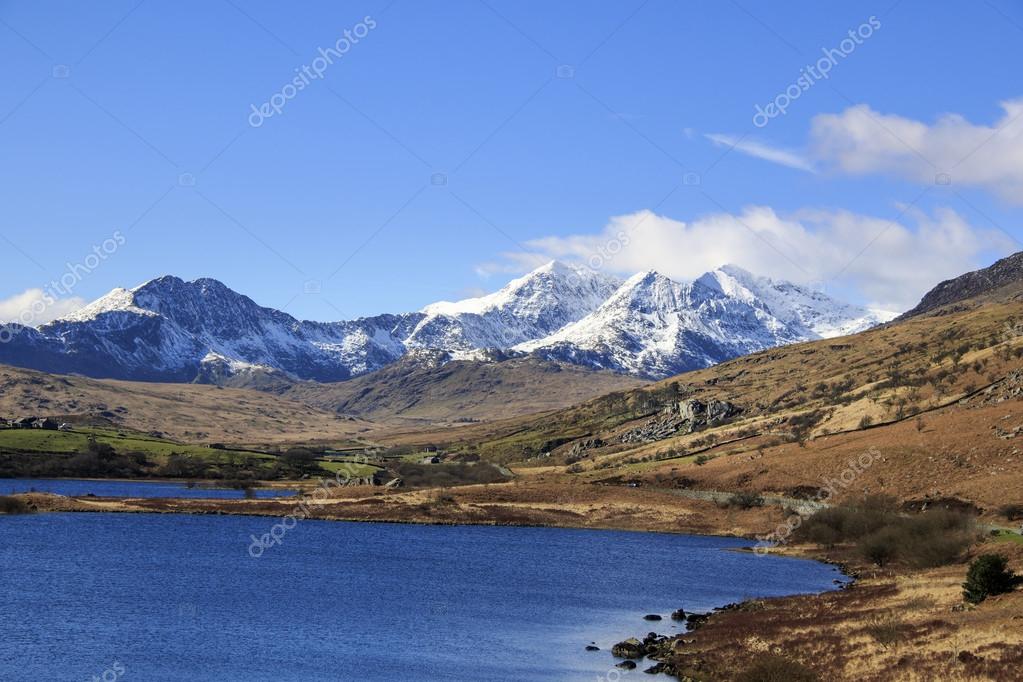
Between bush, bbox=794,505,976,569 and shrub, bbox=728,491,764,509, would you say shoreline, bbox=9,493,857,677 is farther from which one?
shrub, bbox=728,491,764,509

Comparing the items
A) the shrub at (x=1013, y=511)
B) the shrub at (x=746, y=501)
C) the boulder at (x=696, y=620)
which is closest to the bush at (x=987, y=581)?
the boulder at (x=696, y=620)

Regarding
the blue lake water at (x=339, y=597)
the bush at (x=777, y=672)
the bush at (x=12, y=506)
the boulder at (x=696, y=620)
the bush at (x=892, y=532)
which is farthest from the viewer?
the bush at (x=12, y=506)

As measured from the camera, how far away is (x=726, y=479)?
176625 mm


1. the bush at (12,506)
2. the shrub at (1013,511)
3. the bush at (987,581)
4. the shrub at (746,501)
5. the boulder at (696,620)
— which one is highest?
the bush at (12,506)

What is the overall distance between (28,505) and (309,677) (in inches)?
4512

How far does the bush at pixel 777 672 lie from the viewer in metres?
49.6

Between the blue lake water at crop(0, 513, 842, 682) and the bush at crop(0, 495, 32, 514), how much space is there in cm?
822

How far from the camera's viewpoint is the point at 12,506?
149 meters

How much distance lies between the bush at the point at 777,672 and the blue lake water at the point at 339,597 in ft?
31.6

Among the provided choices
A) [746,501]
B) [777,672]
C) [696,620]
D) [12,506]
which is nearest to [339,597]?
[696,620]

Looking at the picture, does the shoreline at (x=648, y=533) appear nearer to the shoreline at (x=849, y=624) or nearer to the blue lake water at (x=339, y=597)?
the shoreline at (x=849, y=624)

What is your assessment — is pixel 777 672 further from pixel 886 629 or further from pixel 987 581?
pixel 987 581

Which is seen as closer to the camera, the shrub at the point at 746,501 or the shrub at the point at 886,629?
the shrub at the point at 886,629

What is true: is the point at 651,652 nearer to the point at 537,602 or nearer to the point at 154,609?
the point at 537,602
